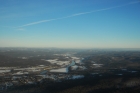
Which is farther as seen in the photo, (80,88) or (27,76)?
(27,76)

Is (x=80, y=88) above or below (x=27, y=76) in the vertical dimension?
below

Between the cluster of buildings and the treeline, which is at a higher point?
the cluster of buildings

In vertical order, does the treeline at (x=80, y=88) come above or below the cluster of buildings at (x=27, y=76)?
below

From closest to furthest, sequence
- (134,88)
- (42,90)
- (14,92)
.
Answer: (14,92) → (42,90) → (134,88)

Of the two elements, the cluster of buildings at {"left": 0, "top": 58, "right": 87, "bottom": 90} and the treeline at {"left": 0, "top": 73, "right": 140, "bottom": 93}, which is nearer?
the treeline at {"left": 0, "top": 73, "right": 140, "bottom": 93}

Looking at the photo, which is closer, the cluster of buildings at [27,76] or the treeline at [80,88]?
the treeline at [80,88]

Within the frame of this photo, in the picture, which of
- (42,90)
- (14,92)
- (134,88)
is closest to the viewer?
(14,92)

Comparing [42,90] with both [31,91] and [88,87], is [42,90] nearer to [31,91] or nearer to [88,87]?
[31,91]

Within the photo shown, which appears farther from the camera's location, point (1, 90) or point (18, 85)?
point (18, 85)

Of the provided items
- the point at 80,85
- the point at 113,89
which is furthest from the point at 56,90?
the point at 113,89

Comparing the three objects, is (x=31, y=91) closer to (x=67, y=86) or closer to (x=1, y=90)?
(x=1, y=90)
